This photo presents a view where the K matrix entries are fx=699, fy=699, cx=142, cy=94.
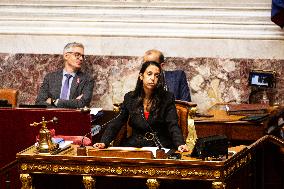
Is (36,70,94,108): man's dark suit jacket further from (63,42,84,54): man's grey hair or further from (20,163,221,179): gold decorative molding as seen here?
(20,163,221,179): gold decorative molding

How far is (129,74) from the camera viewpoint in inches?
321

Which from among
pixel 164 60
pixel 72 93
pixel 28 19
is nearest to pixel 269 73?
pixel 164 60

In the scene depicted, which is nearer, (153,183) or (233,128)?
(153,183)

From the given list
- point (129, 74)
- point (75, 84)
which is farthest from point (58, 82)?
point (129, 74)

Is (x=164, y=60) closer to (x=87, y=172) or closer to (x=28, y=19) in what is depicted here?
(x=28, y=19)

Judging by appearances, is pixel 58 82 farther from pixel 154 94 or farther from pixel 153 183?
pixel 153 183

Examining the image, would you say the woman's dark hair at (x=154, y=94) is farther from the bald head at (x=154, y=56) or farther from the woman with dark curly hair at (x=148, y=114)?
the bald head at (x=154, y=56)

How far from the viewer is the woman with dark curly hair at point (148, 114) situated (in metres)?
6.20

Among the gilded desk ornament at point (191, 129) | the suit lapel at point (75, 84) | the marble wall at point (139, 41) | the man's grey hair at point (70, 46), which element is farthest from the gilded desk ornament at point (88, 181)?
the marble wall at point (139, 41)

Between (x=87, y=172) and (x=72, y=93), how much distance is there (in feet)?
8.44

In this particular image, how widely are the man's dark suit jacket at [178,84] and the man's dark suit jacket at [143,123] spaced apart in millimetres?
1230

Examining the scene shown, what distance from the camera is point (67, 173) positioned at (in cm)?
524

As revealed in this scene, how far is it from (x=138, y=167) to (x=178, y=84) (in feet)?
8.60

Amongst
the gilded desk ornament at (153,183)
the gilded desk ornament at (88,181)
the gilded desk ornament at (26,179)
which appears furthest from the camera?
the gilded desk ornament at (26,179)
